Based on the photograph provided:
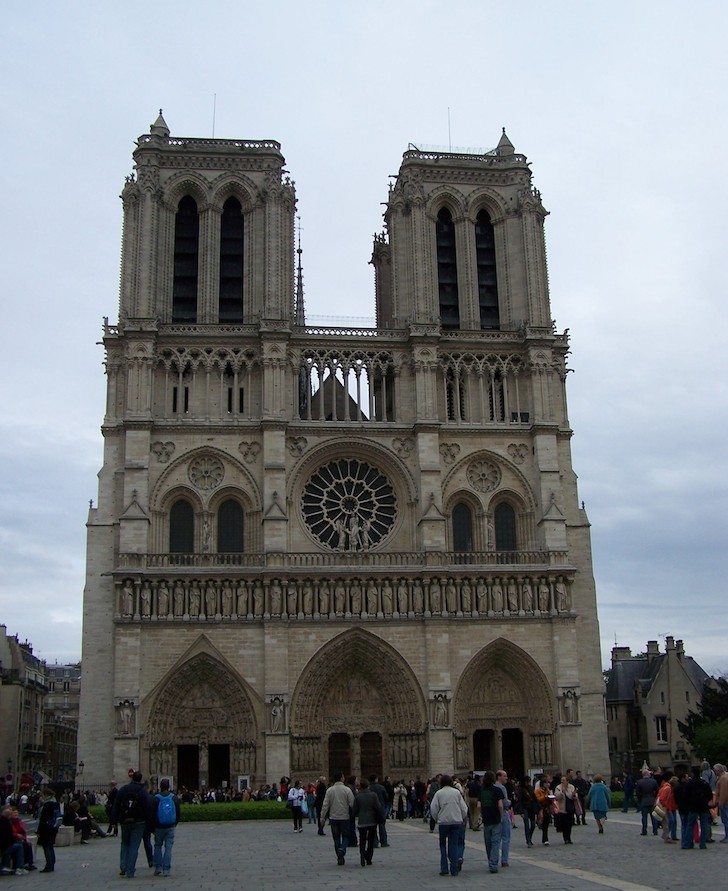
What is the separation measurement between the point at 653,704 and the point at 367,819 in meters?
39.7

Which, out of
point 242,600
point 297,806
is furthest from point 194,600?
point 297,806

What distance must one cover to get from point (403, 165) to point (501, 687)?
22.1m

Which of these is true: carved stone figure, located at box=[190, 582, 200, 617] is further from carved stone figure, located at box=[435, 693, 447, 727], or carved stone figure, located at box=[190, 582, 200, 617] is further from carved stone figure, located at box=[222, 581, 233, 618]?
carved stone figure, located at box=[435, 693, 447, 727]

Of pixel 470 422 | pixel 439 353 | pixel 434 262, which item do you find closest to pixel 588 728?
pixel 470 422

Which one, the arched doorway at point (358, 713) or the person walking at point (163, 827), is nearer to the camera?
the person walking at point (163, 827)

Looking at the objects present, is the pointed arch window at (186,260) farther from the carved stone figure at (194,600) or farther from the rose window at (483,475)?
the rose window at (483,475)

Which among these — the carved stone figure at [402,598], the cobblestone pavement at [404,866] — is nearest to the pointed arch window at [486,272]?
the carved stone figure at [402,598]

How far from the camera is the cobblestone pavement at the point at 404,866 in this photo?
1441 centimetres

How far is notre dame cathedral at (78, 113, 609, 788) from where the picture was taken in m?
39.4

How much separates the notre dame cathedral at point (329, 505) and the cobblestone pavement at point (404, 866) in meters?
15.6

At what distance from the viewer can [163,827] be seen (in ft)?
53.5

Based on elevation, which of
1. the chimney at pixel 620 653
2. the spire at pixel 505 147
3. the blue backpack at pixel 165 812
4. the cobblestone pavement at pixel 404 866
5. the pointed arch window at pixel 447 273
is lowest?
the cobblestone pavement at pixel 404 866

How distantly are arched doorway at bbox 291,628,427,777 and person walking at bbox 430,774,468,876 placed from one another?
78.8 ft

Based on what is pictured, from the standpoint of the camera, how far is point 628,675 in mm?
57938
